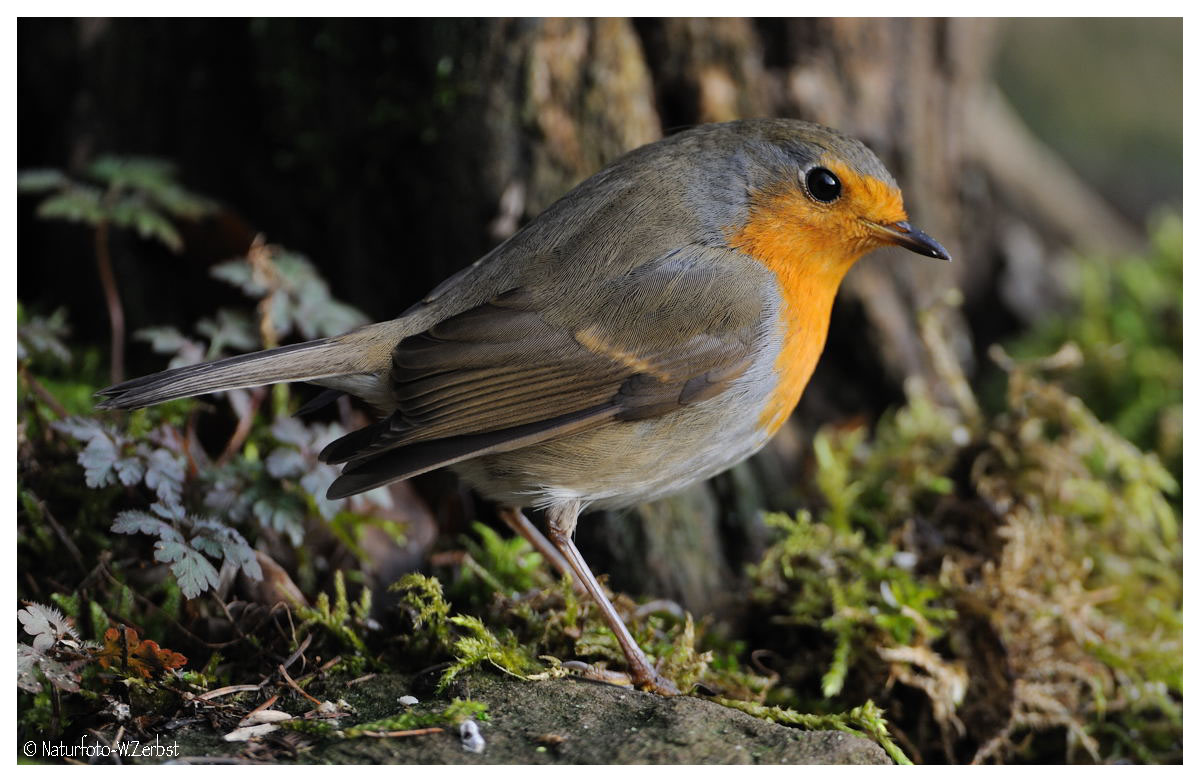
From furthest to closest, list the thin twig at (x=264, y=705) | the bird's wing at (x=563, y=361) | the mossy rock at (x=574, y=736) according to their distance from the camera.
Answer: the bird's wing at (x=563, y=361) → the thin twig at (x=264, y=705) → the mossy rock at (x=574, y=736)

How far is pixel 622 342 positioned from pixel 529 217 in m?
1.21

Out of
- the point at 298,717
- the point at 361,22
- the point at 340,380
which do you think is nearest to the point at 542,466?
the point at 340,380

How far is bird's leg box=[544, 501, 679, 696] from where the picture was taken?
3.00 m

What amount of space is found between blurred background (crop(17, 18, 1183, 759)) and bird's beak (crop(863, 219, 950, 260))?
113cm

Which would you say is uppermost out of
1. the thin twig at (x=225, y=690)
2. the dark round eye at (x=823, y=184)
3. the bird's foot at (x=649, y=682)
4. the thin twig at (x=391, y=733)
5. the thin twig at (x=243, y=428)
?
the dark round eye at (x=823, y=184)

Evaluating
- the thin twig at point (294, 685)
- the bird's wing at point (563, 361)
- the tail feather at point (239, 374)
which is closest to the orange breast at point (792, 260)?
the bird's wing at point (563, 361)

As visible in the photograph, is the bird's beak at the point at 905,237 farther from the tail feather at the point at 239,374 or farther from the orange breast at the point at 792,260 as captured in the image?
the tail feather at the point at 239,374

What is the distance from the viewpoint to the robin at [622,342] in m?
2.91

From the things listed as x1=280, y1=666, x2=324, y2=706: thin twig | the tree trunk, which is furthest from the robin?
the tree trunk

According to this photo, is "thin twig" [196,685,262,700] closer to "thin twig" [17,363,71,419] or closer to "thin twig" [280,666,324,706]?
"thin twig" [280,666,324,706]

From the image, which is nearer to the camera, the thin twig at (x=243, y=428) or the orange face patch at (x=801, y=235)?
the orange face patch at (x=801, y=235)

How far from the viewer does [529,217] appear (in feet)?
13.3

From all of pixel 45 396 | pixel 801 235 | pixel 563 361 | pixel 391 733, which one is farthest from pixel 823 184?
pixel 45 396

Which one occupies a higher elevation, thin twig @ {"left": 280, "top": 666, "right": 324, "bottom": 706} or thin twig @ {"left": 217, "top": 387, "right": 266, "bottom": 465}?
thin twig @ {"left": 217, "top": 387, "right": 266, "bottom": 465}
